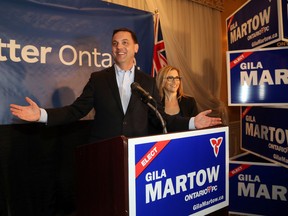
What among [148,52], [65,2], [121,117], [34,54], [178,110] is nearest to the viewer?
[121,117]

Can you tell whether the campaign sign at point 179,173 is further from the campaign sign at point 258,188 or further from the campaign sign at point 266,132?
the campaign sign at point 258,188

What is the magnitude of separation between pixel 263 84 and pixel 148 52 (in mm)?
1094

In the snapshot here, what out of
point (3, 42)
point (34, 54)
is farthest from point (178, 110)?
point (3, 42)

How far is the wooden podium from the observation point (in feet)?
3.11

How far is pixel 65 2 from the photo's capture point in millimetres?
2178

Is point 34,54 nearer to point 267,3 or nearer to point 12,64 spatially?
point 12,64

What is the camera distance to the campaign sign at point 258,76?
2.00 metres

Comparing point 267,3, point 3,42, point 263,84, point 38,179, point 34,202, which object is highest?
point 267,3

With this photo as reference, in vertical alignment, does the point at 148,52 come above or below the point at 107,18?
below

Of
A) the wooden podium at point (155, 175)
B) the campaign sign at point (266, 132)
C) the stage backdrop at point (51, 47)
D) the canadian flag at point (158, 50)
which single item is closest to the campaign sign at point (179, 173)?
the wooden podium at point (155, 175)

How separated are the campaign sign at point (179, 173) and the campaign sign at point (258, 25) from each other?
0.95m

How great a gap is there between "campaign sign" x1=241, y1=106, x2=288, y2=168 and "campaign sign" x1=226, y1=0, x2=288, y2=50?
1.54ft

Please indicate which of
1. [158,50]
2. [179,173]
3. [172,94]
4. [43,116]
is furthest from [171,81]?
[179,173]

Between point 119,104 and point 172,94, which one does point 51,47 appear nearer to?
point 119,104
